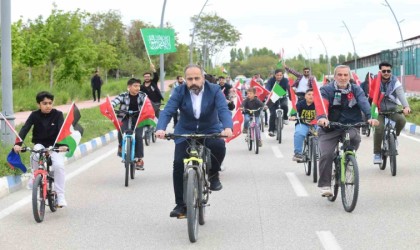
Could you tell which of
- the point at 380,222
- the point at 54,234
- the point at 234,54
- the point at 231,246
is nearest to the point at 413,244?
the point at 380,222

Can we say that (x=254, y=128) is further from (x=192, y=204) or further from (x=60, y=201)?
(x=192, y=204)

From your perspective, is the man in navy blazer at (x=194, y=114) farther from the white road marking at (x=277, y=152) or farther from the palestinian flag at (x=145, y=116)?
the white road marking at (x=277, y=152)

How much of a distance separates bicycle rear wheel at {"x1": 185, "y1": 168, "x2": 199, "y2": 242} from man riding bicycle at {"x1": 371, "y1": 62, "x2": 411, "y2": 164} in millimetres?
5220

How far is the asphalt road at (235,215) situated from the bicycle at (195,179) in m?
0.19

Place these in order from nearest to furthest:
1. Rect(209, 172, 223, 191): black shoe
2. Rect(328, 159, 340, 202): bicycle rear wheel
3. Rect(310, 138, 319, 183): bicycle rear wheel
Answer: Rect(209, 172, 223, 191): black shoe
Rect(328, 159, 340, 202): bicycle rear wheel
Rect(310, 138, 319, 183): bicycle rear wheel

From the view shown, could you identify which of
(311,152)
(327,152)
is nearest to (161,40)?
(311,152)

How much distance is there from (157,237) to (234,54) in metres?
184

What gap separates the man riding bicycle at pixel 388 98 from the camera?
37.4ft

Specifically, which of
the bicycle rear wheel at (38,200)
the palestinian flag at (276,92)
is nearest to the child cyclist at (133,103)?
the bicycle rear wheel at (38,200)

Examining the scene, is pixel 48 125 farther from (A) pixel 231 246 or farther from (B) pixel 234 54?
(B) pixel 234 54

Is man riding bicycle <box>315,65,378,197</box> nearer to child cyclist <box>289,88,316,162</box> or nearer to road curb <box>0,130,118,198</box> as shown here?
child cyclist <box>289,88,316,162</box>

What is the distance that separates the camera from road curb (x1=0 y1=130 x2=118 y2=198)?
10102 millimetres

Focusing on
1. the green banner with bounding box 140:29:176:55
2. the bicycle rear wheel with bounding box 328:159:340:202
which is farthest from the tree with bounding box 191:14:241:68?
the bicycle rear wheel with bounding box 328:159:340:202

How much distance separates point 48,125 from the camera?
28.4ft
